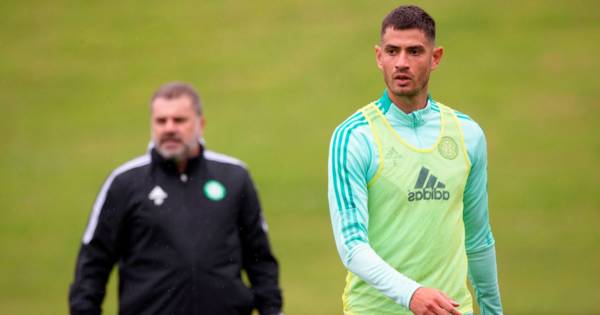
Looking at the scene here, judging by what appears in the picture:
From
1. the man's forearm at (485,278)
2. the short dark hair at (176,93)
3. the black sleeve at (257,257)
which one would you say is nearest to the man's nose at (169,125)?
the short dark hair at (176,93)

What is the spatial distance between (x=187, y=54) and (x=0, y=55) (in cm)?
401

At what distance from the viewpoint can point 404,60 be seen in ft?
22.0

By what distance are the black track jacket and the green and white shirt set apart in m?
0.55

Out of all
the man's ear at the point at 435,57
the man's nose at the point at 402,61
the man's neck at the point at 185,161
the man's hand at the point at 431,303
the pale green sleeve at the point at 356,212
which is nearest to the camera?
the man's hand at the point at 431,303

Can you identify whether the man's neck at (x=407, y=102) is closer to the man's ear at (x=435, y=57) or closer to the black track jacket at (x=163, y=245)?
the man's ear at (x=435, y=57)

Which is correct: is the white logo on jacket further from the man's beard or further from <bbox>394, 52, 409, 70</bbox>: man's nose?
<bbox>394, 52, 409, 70</bbox>: man's nose

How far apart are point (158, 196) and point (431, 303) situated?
1.45m

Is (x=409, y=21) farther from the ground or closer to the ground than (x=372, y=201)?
farther from the ground

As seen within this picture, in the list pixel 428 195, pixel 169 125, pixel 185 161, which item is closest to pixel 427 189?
pixel 428 195

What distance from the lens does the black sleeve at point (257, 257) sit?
21.6 ft

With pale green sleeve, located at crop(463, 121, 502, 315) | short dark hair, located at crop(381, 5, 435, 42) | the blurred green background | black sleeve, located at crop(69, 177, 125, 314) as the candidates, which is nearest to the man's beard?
black sleeve, located at crop(69, 177, 125, 314)

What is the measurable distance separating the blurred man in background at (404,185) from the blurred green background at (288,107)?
12.5 metres

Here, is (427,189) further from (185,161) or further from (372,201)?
(185,161)

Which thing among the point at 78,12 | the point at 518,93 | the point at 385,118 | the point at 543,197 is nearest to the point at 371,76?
the point at 518,93
